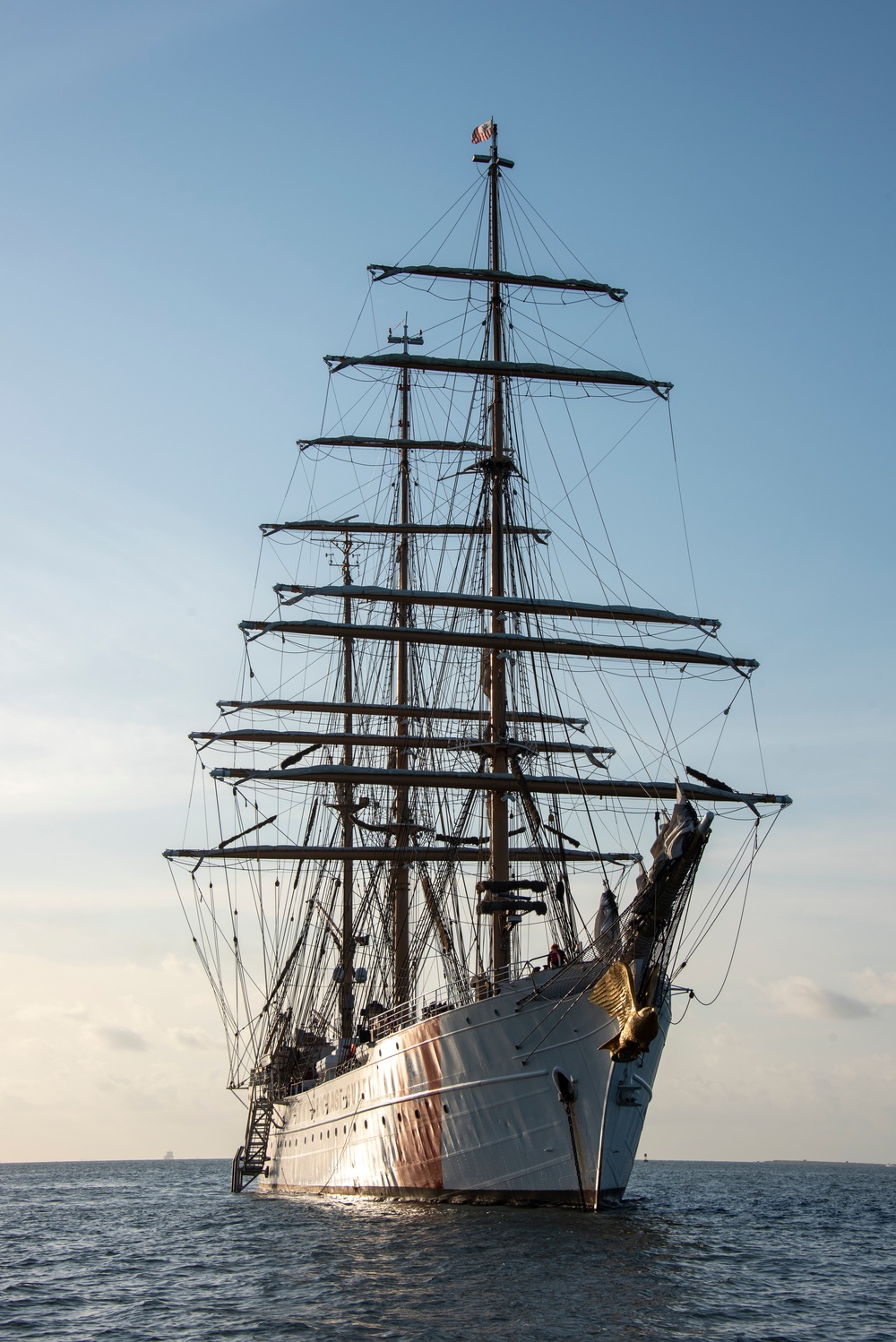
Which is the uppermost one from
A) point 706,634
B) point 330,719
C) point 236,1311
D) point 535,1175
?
point 330,719

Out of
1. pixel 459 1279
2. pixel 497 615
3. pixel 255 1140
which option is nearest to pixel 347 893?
pixel 255 1140

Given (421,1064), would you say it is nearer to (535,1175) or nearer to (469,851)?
(535,1175)

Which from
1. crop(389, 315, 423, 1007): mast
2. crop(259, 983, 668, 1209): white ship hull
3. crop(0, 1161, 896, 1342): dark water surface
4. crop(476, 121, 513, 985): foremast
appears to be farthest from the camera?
crop(389, 315, 423, 1007): mast

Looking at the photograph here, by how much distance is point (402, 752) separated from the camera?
5288cm

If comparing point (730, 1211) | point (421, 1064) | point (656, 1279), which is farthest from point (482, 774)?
point (730, 1211)

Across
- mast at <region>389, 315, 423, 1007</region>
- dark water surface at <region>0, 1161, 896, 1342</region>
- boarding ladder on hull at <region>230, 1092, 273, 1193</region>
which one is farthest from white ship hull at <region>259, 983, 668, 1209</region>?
boarding ladder on hull at <region>230, 1092, 273, 1193</region>

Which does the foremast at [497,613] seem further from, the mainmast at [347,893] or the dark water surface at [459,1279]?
the mainmast at [347,893]

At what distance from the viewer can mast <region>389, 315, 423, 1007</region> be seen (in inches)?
1957

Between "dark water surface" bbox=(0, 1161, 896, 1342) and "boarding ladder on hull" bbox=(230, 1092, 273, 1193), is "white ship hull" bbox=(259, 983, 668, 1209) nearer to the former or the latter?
"dark water surface" bbox=(0, 1161, 896, 1342)

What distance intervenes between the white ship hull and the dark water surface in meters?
0.73

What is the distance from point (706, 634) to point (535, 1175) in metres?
15.7

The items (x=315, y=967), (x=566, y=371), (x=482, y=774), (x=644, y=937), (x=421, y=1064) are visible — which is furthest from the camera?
(x=315, y=967)

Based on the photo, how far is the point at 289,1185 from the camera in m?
50.6

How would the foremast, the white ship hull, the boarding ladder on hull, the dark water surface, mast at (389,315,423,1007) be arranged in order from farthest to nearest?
the boarding ladder on hull, mast at (389,315,423,1007), the foremast, the white ship hull, the dark water surface
